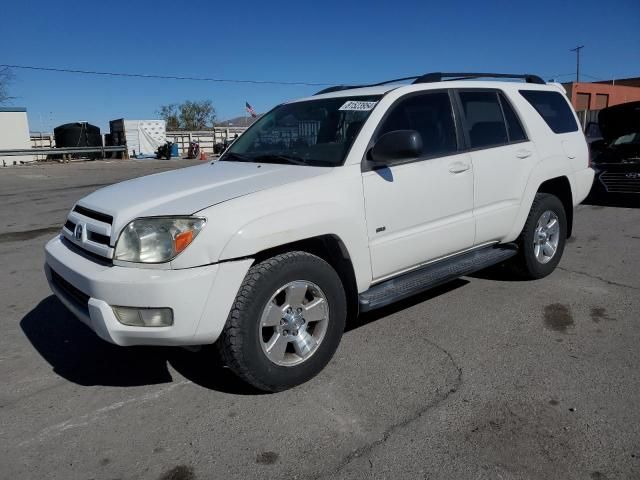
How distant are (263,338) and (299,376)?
1.04 ft

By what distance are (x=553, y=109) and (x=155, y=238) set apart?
13.6ft

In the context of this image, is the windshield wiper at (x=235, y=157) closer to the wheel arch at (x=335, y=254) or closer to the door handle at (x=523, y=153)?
the wheel arch at (x=335, y=254)

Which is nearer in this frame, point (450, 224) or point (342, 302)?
point (342, 302)

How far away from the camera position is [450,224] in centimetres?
395

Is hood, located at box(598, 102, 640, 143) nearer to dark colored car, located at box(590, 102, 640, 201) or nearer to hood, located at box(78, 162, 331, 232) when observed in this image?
dark colored car, located at box(590, 102, 640, 201)

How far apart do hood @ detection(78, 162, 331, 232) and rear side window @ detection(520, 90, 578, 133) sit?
→ 270 centimetres

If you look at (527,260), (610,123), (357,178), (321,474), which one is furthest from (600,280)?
(610,123)

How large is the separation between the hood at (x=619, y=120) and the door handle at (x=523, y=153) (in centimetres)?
540

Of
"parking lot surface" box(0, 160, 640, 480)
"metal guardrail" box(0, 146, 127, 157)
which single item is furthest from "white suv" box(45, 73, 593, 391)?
"metal guardrail" box(0, 146, 127, 157)

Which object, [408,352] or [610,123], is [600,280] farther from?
[610,123]

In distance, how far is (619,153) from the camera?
9383 mm

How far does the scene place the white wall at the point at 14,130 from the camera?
28891 mm

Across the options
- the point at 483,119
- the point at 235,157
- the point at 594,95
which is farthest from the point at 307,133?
the point at 594,95

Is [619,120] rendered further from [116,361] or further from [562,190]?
[116,361]
